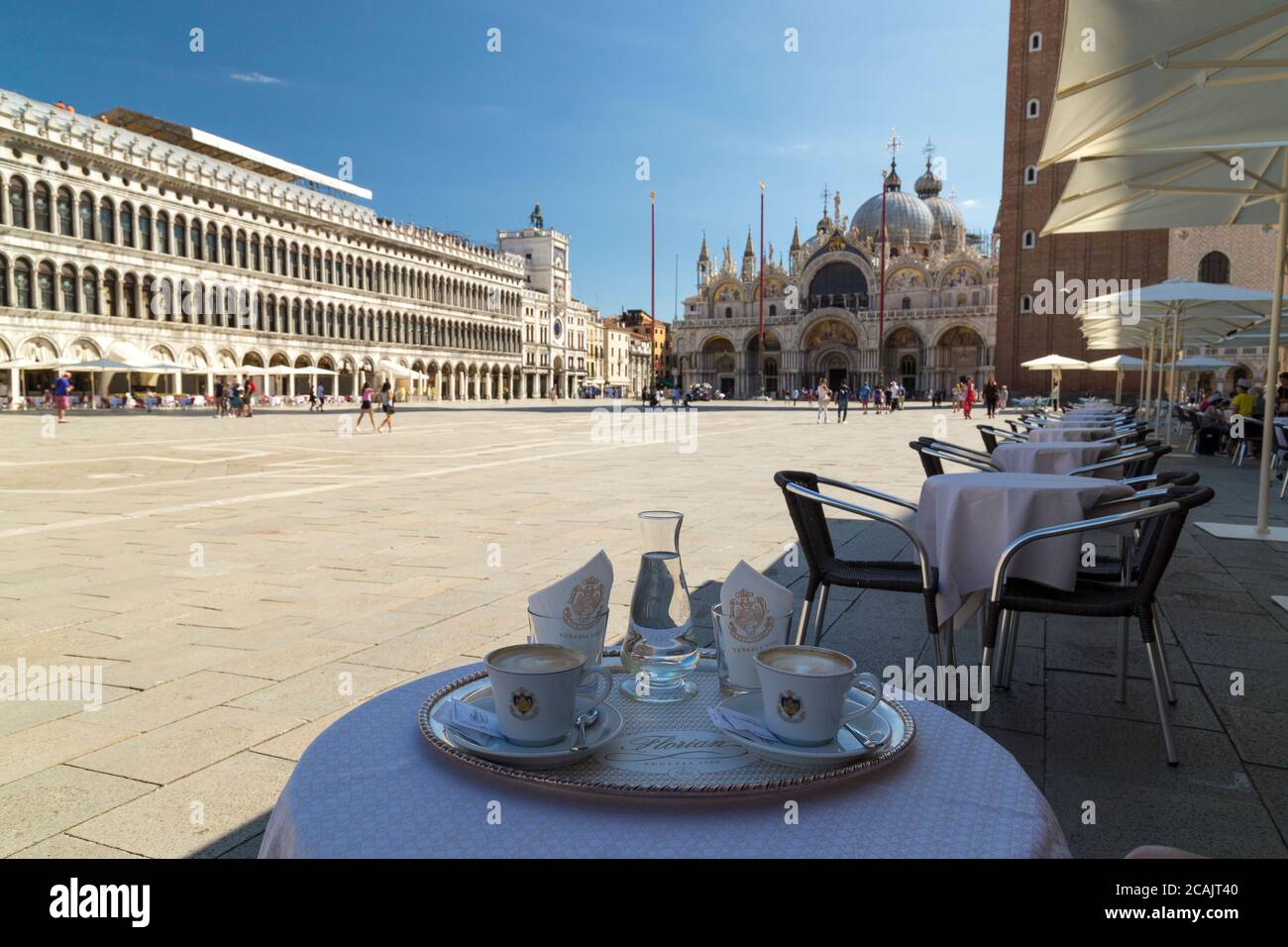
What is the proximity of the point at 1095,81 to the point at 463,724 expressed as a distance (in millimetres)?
5252

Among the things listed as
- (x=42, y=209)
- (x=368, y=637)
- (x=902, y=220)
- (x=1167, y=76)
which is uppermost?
(x=902, y=220)

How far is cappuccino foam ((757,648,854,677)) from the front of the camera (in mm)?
1208

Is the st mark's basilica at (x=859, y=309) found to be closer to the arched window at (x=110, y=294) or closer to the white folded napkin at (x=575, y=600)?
the arched window at (x=110, y=294)

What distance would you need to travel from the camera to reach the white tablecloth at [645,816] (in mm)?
929

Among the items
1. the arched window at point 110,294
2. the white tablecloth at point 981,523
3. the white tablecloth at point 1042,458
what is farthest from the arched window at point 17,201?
the white tablecloth at point 981,523

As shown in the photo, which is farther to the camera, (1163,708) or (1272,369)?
(1272,369)

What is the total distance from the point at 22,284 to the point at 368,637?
4317 centimetres

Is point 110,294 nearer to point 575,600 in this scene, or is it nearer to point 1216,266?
point 575,600

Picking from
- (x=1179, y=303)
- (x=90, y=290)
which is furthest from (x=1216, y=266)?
(x=90, y=290)

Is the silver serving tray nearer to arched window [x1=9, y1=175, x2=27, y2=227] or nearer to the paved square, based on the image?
the paved square

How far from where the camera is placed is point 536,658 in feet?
4.14

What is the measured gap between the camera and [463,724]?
3.93ft

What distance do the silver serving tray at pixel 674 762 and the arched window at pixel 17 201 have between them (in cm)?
4651
